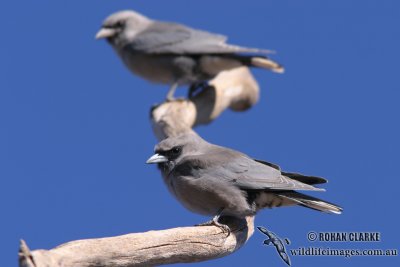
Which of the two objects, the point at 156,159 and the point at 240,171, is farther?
the point at 156,159

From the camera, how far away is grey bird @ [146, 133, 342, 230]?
629cm

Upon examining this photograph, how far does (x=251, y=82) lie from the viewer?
1059cm

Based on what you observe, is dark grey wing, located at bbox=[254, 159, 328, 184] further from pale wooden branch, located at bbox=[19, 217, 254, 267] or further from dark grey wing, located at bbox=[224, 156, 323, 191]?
pale wooden branch, located at bbox=[19, 217, 254, 267]

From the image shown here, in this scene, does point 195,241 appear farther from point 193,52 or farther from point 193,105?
point 193,52

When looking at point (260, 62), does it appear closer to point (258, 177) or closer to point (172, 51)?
point (172, 51)

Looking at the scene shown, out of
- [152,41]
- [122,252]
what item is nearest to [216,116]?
[152,41]

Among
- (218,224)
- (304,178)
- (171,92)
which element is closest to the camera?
(218,224)

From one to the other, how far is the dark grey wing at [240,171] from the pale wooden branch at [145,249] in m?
0.41

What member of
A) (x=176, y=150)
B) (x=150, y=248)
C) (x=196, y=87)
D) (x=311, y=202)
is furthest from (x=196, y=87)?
(x=150, y=248)

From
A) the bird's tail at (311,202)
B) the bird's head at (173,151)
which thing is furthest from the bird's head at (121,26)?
the bird's tail at (311,202)

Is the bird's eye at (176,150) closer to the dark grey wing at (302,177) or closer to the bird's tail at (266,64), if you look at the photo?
the dark grey wing at (302,177)

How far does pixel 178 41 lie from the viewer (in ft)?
34.0

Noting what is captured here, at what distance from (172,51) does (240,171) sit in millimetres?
4151

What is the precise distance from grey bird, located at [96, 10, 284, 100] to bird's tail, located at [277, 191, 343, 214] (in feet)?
12.2
